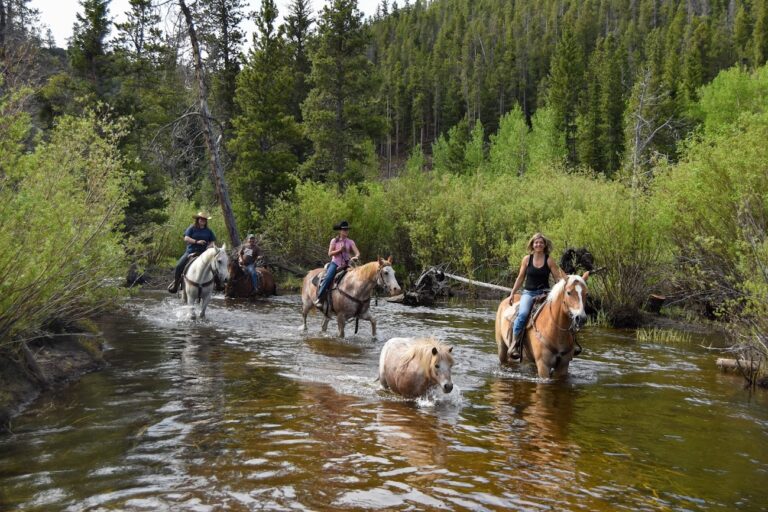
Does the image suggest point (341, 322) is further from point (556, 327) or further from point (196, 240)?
point (556, 327)

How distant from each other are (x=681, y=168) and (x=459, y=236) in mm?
12707

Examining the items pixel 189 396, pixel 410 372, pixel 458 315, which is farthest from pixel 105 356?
pixel 458 315

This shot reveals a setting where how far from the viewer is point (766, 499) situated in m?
5.53

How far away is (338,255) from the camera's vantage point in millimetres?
15602

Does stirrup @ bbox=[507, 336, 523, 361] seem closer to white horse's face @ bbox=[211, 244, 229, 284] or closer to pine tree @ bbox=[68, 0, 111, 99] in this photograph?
white horse's face @ bbox=[211, 244, 229, 284]

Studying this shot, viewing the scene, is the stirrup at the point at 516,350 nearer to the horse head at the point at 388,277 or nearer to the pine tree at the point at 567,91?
the horse head at the point at 388,277

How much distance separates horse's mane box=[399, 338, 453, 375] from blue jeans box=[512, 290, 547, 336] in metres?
2.42

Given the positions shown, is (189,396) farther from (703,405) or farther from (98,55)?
(98,55)

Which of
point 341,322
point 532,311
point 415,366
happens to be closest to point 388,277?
point 341,322

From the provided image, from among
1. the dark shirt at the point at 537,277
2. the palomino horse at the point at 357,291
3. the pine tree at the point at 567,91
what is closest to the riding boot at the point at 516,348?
the dark shirt at the point at 537,277

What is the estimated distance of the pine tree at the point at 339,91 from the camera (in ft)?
121

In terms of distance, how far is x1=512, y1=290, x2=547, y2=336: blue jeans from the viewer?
34.4 ft

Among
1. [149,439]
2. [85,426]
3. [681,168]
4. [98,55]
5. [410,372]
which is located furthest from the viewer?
[98,55]

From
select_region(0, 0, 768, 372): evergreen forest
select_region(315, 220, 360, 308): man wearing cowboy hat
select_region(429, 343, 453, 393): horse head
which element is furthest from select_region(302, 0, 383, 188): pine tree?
select_region(429, 343, 453, 393): horse head
